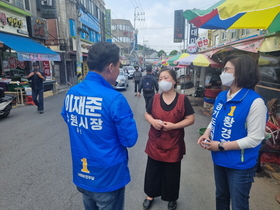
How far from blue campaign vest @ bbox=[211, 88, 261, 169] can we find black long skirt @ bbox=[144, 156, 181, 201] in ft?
2.35

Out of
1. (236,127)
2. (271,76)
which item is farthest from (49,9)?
(236,127)

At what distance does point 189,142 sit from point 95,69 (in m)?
3.81

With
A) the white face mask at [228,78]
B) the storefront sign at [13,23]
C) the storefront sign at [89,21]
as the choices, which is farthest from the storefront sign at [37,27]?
→ the white face mask at [228,78]

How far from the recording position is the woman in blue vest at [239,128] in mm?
1537

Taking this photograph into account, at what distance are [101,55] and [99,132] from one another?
551 millimetres

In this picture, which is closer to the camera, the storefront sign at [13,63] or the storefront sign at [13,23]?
the storefront sign at [13,23]

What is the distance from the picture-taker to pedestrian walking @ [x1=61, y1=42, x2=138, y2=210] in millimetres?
1307

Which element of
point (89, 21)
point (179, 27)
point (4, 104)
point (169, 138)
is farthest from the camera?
point (179, 27)

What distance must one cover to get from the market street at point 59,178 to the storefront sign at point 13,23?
6.89 metres

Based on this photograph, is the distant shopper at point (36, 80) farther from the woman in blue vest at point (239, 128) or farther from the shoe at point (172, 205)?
the woman in blue vest at point (239, 128)

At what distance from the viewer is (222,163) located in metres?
1.72

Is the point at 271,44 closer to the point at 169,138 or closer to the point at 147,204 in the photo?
the point at 169,138

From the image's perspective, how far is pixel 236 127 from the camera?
1.60 meters

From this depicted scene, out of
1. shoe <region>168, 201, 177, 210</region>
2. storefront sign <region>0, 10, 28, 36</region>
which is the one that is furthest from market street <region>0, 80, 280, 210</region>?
storefront sign <region>0, 10, 28, 36</region>
